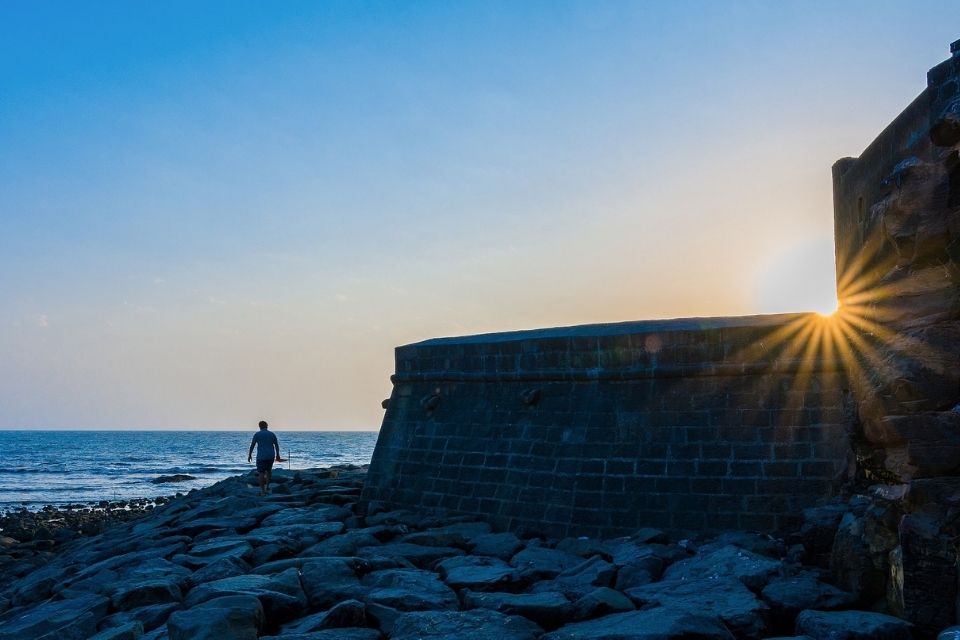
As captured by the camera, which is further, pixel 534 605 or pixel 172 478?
pixel 172 478

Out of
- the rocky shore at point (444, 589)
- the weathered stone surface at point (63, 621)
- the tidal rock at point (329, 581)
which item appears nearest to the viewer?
the rocky shore at point (444, 589)

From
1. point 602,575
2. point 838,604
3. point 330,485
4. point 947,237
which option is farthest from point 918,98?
point 330,485

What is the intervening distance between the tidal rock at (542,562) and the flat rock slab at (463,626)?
4.17ft

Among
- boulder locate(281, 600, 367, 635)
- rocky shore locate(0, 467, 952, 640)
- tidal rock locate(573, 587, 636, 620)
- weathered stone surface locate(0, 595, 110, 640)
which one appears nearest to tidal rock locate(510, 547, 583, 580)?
rocky shore locate(0, 467, 952, 640)

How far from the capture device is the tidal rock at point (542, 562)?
7.05 meters

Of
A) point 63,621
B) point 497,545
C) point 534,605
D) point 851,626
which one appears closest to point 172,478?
point 63,621

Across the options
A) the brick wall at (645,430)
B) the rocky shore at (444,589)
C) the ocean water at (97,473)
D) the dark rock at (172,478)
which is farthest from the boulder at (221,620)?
the dark rock at (172,478)

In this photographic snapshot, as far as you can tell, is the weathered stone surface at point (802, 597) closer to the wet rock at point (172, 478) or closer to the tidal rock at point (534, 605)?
the tidal rock at point (534, 605)

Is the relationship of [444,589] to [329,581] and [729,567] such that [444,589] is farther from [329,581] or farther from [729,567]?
[729,567]

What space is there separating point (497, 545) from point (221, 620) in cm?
322

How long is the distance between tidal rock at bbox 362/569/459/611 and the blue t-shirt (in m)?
6.40

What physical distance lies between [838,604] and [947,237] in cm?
233

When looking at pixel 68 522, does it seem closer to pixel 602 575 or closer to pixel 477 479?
pixel 477 479

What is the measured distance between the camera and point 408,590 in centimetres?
657
